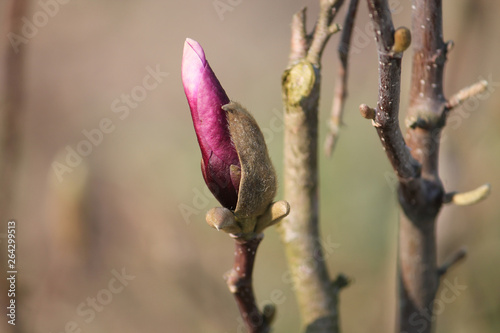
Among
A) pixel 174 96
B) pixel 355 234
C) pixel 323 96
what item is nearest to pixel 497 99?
pixel 355 234

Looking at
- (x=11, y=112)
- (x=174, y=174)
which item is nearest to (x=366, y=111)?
(x=11, y=112)

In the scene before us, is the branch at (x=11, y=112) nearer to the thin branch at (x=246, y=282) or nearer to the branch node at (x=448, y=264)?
the thin branch at (x=246, y=282)

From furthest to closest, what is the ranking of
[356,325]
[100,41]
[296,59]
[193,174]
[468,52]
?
[100,41] < [193,174] < [356,325] < [468,52] < [296,59]

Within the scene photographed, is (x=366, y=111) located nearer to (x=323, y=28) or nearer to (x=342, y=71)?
(x=323, y=28)

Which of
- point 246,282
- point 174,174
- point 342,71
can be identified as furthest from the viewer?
point 174,174

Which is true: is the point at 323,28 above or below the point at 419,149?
above

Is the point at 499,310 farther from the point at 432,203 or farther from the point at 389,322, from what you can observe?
the point at 432,203

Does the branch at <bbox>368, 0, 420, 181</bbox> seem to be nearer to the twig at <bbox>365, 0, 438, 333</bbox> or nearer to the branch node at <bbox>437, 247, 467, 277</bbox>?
the twig at <bbox>365, 0, 438, 333</bbox>
